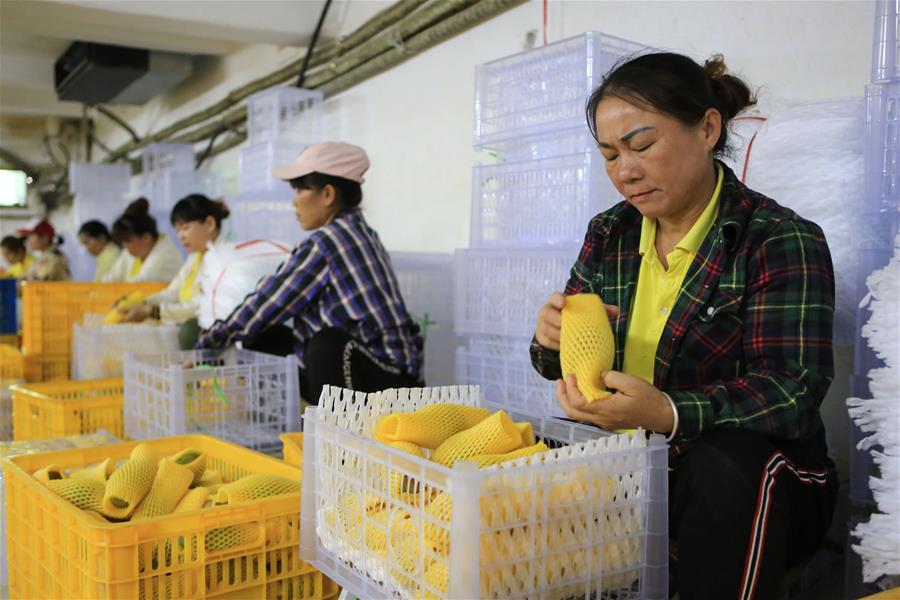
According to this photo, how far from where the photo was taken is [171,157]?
260 inches

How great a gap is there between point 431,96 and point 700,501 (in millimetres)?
2755

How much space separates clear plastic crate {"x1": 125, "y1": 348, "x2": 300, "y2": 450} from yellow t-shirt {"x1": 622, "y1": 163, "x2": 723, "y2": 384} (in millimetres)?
1187

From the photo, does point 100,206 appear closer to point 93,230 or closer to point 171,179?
point 93,230

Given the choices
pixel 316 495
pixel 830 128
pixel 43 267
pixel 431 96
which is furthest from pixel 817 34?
pixel 43 267

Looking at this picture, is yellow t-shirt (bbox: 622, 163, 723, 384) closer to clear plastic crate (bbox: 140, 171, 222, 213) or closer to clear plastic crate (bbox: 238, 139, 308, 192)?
clear plastic crate (bbox: 238, 139, 308, 192)

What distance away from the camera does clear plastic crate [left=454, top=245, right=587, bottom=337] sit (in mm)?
2275

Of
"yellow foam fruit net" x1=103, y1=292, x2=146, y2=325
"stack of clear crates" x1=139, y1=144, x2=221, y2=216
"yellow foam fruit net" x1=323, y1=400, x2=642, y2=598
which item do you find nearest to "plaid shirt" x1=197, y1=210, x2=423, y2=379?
"yellow foam fruit net" x1=103, y1=292, x2=146, y2=325

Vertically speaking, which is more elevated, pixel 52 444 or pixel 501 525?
pixel 501 525

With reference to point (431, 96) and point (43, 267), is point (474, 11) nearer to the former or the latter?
point (431, 96)

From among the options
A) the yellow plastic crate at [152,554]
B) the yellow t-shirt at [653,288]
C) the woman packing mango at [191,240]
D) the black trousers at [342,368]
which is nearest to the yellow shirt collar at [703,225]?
the yellow t-shirt at [653,288]

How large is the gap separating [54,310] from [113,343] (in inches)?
40.0

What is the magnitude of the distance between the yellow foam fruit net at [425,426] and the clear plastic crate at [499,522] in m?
0.06

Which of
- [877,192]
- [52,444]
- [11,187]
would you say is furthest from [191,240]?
[11,187]

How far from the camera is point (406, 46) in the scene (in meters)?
3.58
